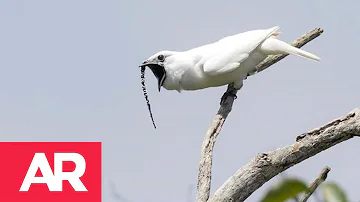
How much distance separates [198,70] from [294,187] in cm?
414

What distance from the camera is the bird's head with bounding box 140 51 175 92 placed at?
4586 millimetres

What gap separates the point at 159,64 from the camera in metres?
4.60

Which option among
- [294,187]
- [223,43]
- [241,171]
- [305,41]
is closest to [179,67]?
[223,43]

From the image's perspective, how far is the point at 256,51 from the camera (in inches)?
184

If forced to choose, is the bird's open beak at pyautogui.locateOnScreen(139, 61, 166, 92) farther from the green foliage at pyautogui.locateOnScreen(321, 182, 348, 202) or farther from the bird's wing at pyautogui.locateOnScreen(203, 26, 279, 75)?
the green foliage at pyautogui.locateOnScreen(321, 182, 348, 202)

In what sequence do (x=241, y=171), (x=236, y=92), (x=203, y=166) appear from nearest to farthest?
(x=241, y=171)
(x=203, y=166)
(x=236, y=92)

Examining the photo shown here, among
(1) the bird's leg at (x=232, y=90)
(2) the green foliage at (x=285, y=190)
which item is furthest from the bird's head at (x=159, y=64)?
(2) the green foliage at (x=285, y=190)

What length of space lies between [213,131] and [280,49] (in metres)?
0.92

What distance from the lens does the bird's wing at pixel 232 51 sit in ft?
15.0

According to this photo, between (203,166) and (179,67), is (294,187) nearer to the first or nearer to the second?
(203,166)

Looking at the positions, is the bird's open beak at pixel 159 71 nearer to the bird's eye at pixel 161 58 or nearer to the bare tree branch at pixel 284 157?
the bird's eye at pixel 161 58

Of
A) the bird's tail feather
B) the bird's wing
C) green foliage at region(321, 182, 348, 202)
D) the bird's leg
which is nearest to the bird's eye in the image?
the bird's wing

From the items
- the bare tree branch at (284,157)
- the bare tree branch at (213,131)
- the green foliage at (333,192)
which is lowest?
the green foliage at (333,192)

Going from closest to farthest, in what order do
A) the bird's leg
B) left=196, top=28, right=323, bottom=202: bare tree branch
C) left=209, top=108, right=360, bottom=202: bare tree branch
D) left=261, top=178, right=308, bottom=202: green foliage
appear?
1. left=261, top=178, right=308, bottom=202: green foliage
2. left=209, top=108, right=360, bottom=202: bare tree branch
3. left=196, top=28, right=323, bottom=202: bare tree branch
4. the bird's leg
